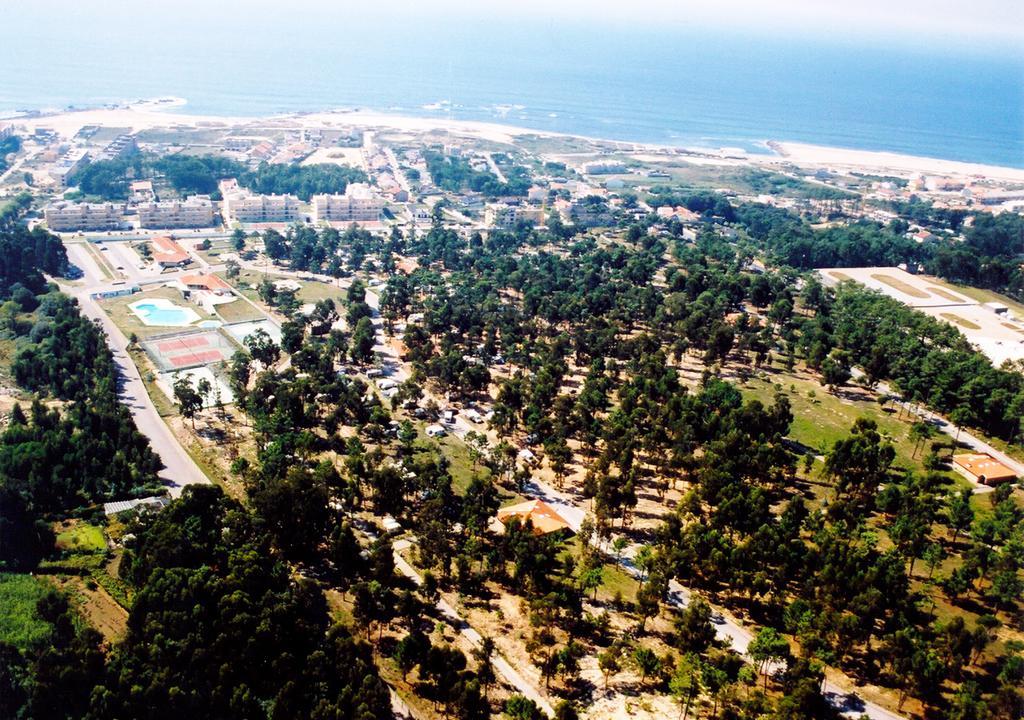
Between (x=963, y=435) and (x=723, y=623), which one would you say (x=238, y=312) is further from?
(x=963, y=435)

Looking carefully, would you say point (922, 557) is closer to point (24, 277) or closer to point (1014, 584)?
point (1014, 584)

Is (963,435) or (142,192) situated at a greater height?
(142,192)

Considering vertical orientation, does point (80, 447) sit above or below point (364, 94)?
below

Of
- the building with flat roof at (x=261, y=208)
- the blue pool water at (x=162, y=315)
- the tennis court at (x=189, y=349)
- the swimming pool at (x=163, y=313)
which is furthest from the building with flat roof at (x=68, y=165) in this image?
the tennis court at (x=189, y=349)

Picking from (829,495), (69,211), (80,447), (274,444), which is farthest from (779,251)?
(69,211)

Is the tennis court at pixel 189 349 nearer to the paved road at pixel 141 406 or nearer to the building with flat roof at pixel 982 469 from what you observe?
the paved road at pixel 141 406

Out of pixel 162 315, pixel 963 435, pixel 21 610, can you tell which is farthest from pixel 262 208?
pixel 963 435
